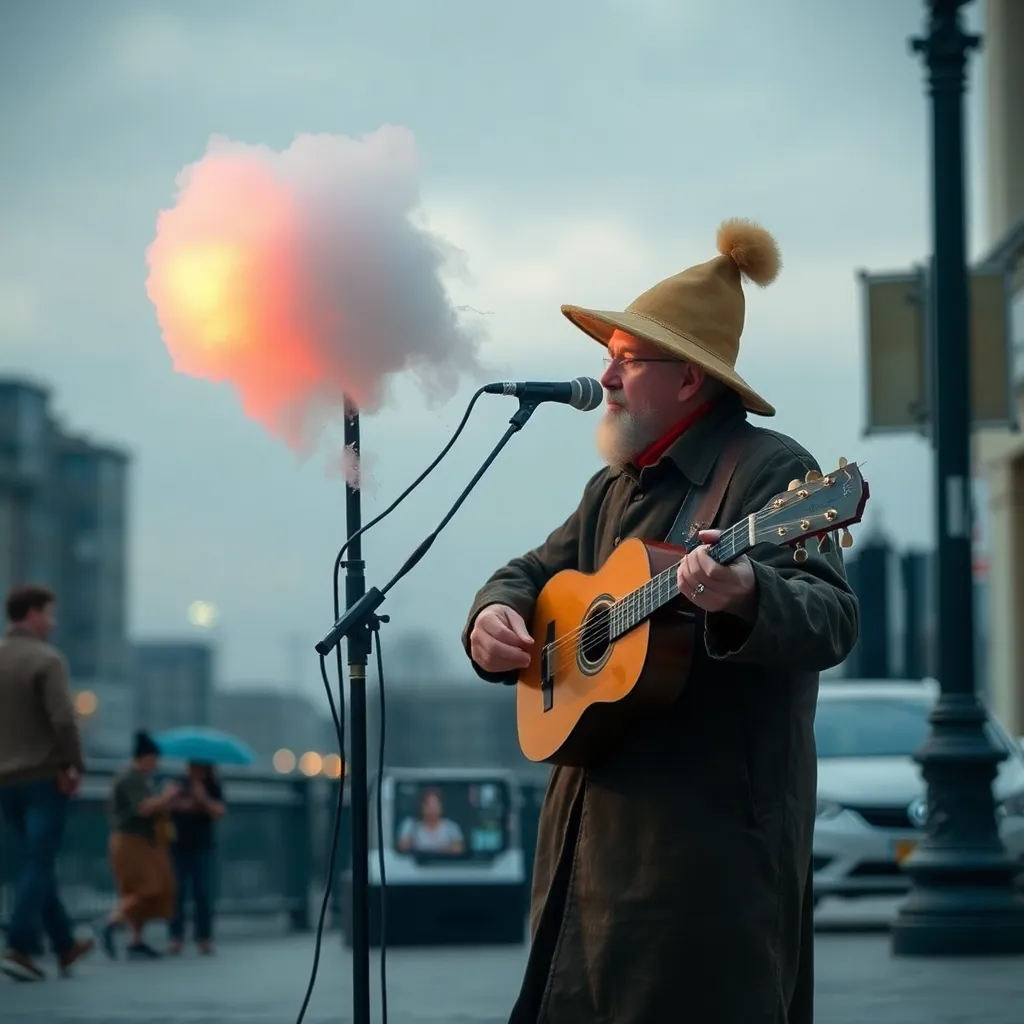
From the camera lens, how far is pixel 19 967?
33.7ft

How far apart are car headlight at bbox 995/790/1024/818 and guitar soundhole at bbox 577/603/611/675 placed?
842 centimetres

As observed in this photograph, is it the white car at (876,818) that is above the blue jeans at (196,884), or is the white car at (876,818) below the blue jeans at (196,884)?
above

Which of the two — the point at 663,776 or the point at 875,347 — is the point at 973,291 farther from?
the point at 663,776

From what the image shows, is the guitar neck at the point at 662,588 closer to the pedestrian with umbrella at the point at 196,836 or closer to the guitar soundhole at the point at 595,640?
the guitar soundhole at the point at 595,640

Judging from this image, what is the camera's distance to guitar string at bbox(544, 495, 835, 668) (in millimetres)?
3668

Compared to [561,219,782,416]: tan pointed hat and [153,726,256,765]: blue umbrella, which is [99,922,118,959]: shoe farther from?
[561,219,782,416]: tan pointed hat

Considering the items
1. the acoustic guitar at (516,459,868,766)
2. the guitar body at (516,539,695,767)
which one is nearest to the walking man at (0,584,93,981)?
the guitar body at (516,539,695,767)

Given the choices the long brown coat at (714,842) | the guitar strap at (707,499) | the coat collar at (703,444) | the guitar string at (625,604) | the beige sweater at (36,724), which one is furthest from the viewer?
the beige sweater at (36,724)

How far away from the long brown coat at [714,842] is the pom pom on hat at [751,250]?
45cm

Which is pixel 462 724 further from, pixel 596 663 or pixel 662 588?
pixel 662 588

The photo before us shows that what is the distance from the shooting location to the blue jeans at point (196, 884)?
14.1m

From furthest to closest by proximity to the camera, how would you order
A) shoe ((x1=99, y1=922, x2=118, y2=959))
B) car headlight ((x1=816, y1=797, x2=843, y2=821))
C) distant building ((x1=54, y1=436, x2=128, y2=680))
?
distant building ((x1=54, y1=436, x2=128, y2=680)), shoe ((x1=99, y1=922, x2=118, y2=959)), car headlight ((x1=816, y1=797, x2=843, y2=821))

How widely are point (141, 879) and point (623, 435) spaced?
32.3 ft

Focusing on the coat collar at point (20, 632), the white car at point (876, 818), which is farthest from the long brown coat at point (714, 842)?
the white car at point (876, 818)
